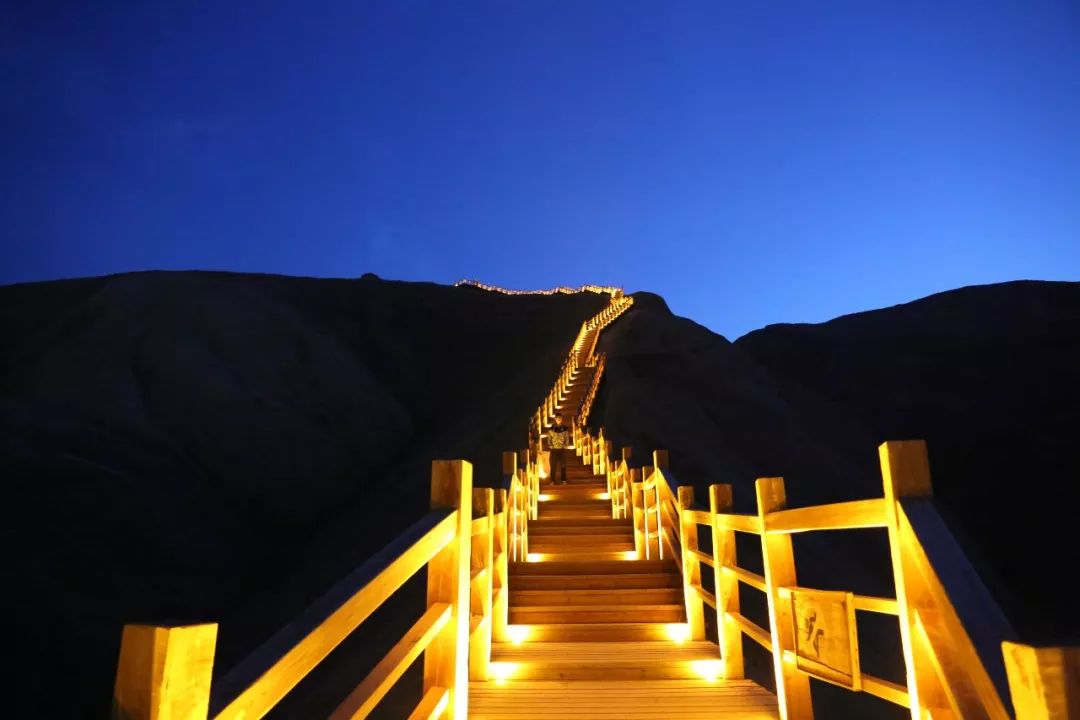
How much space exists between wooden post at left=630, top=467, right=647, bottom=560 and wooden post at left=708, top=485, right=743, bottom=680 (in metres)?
2.96

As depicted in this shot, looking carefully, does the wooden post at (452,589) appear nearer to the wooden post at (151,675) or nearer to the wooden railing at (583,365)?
the wooden post at (151,675)

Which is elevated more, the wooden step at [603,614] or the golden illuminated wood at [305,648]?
the golden illuminated wood at [305,648]

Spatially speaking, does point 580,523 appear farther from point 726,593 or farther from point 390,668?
point 390,668

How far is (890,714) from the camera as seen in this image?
13.8 meters

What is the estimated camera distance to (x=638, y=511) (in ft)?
29.0

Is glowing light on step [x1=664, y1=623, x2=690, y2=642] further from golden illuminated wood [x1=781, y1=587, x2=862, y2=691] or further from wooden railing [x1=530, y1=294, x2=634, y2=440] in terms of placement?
wooden railing [x1=530, y1=294, x2=634, y2=440]

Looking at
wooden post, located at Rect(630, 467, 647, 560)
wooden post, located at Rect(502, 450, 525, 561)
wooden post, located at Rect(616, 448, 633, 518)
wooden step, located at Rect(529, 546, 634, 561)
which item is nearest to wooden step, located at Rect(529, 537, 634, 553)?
wooden step, located at Rect(529, 546, 634, 561)

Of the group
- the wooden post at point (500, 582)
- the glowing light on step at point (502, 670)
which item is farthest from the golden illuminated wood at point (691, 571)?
the glowing light on step at point (502, 670)

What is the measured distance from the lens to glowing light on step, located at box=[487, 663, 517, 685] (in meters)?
5.50

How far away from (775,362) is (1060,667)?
39.9 meters

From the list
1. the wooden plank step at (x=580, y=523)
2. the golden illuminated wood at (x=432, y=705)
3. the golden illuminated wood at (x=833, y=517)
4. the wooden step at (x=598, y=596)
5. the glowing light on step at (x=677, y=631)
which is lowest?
the glowing light on step at (x=677, y=631)

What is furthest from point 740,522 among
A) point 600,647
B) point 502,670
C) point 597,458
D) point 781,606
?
point 597,458

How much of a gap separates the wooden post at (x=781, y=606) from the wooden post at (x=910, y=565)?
112 centimetres

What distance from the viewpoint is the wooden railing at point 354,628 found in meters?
1.29
